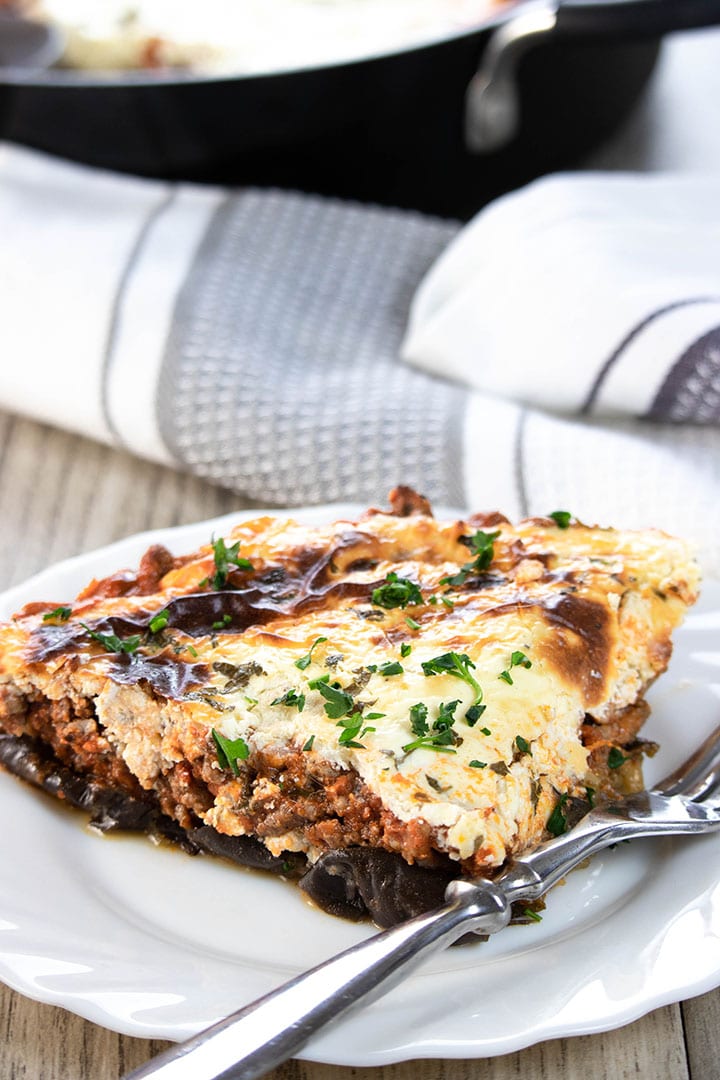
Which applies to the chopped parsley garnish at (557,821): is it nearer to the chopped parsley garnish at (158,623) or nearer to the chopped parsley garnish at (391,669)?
the chopped parsley garnish at (391,669)

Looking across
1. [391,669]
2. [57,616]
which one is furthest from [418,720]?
[57,616]

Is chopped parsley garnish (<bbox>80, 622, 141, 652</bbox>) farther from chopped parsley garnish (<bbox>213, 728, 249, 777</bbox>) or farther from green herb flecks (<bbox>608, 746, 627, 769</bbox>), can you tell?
green herb flecks (<bbox>608, 746, 627, 769</bbox>)

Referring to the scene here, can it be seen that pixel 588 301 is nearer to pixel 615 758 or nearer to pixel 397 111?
pixel 397 111

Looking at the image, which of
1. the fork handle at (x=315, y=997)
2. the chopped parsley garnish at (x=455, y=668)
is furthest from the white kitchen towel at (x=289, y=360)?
the fork handle at (x=315, y=997)

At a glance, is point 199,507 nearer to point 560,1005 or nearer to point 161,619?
point 161,619

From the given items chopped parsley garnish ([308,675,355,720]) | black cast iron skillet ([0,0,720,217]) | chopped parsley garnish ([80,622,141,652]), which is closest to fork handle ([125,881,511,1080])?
chopped parsley garnish ([308,675,355,720])

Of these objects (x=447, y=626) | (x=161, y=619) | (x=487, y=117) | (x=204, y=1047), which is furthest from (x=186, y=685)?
(x=487, y=117)
